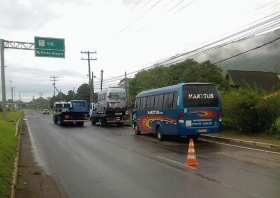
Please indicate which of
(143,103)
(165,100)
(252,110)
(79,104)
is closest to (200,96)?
(165,100)

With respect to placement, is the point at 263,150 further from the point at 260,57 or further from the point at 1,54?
the point at 260,57

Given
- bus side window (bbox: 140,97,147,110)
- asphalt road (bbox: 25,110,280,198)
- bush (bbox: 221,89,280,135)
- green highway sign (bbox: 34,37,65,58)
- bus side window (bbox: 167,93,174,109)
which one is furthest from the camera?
green highway sign (bbox: 34,37,65,58)

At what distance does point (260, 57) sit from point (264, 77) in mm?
12753

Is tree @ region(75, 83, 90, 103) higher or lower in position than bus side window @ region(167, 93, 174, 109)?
higher

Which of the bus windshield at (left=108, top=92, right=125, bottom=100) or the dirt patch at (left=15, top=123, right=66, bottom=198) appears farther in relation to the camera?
the bus windshield at (left=108, top=92, right=125, bottom=100)

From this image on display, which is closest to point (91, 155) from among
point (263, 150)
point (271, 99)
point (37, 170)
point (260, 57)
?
point (37, 170)

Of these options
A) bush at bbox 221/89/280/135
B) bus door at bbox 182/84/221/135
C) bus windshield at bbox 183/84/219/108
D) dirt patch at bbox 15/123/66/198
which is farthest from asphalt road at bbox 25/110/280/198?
bush at bbox 221/89/280/135

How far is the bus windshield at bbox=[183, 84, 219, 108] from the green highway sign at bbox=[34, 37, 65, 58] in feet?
47.3

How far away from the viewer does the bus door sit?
49.5 ft

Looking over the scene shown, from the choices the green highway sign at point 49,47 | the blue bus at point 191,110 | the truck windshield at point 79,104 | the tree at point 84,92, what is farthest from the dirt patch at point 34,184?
the tree at point 84,92

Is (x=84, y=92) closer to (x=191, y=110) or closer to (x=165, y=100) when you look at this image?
(x=165, y=100)

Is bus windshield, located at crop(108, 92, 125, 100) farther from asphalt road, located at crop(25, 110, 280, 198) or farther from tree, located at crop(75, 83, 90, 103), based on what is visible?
tree, located at crop(75, 83, 90, 103)

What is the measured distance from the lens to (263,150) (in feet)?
41.2

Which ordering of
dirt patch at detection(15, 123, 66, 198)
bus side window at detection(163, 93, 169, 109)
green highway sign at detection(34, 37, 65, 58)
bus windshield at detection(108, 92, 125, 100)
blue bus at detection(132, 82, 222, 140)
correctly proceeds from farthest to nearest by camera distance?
1. bus windshield at detection(108, 92, 125, 100)
2. green highway sign at detection(34, 37, 65, 58)
3. bus side window at detection(163, 93, 169, 109)
4. blue bus at detection(132, 82, 222, 140)
5. dirt patch at detection(15, 123, 66, 198)
